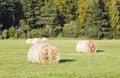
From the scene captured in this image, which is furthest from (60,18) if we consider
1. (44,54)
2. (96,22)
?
(44,54)

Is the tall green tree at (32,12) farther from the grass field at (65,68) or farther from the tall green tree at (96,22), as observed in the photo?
the grass field at (65,68)

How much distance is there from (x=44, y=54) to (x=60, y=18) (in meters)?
59.6

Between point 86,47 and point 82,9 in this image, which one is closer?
point 86,47

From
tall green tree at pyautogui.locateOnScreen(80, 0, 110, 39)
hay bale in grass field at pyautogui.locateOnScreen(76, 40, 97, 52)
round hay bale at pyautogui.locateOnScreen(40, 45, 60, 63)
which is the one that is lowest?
tall green tree at pyautogui.locateOnScreen(80, 0, 110, 39)

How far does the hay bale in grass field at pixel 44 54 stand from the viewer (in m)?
17.6

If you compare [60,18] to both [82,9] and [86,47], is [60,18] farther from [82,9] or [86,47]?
[86,47]

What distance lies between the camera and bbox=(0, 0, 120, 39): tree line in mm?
72062

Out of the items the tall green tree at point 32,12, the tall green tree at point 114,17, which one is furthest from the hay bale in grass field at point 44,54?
the tall green tree at point 32,12

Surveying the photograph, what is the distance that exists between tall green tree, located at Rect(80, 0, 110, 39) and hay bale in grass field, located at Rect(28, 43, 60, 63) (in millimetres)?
53813

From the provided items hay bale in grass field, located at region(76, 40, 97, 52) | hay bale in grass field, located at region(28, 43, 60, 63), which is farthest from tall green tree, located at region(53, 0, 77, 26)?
hay bale in grass field, located at region(28, 43, 60, 63)

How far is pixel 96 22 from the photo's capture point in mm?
73000

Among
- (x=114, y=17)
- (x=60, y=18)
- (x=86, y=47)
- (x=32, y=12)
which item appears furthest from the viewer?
(x=32, y=12)

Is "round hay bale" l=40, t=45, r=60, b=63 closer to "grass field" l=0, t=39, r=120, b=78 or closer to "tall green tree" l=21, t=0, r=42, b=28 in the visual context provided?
"grass field" l=0, t=39, r=120, b=78

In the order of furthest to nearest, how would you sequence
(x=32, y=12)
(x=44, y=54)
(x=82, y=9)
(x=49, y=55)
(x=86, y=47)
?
(x=32, y=12) < (x=82, y=9) < (x=86, y=47) < (x=49, y=55) < (x=44, y=54)
